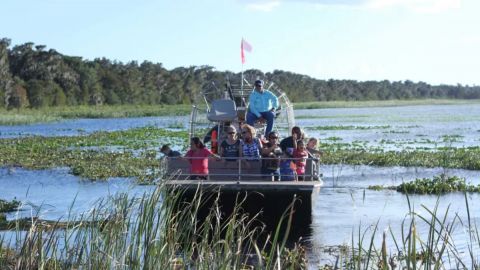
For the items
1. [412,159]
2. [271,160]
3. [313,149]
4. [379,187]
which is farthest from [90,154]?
[271,160]

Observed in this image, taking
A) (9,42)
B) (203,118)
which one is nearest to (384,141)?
(203,118)

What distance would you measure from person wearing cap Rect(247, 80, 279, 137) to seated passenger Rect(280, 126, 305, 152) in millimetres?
1486

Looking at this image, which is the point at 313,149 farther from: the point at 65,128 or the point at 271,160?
the point at 65,128

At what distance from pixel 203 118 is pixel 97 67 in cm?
9354

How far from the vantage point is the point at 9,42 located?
9806 cm

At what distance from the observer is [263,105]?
17.3 meters

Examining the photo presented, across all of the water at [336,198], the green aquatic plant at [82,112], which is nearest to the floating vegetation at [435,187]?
the water at [336,198]

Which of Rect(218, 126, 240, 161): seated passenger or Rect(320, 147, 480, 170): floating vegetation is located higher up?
Rect(218, 126, 240, 161): seated passenger

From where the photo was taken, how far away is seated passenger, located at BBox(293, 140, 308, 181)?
50.0ft

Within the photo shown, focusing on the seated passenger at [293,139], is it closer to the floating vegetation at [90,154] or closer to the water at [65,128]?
the floating vegetation at [90,154]

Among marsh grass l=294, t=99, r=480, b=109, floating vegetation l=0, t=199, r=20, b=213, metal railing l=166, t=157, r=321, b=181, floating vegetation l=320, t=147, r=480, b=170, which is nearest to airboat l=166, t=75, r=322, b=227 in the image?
metal railing l=166, t=157, r=321, b=181

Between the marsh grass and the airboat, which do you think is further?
the marsh grass

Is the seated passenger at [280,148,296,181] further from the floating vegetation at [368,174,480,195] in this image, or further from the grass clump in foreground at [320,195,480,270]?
the floating vegetation at [368,174,480,195]

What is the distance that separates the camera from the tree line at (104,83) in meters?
94.4
